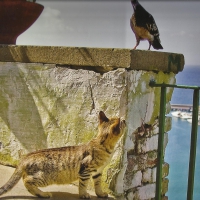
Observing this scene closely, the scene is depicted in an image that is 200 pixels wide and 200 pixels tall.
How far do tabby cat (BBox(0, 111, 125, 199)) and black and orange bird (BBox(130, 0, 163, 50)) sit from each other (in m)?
0.86

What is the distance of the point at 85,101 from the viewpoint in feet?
9.82

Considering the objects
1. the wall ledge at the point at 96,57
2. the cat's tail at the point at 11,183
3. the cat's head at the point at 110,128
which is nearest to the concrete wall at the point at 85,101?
the wall ledge at the point at 96,57

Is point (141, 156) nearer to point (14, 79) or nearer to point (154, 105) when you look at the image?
point (154, 105)

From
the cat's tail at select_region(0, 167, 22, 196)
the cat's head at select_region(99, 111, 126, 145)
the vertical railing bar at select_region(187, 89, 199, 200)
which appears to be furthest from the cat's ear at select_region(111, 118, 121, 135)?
the cat's tail at select_region(0, 167, 22, 196)

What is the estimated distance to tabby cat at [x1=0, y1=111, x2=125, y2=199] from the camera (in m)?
2.72

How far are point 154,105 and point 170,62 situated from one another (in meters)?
0.37

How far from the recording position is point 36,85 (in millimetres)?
3236

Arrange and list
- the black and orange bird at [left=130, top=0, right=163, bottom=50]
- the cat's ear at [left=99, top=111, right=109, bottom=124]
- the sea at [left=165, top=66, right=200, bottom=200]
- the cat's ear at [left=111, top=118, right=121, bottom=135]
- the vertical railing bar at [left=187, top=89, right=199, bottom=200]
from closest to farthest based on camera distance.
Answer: the vertical railing bar at [left=187, top=89, right=199, bottom=200] → the cat's ear at [left=111, top=118, right=121, bottom=135] → the cat's ear at [left=99, top=111, right=109, bottom=124] → the black and orange bird at [left=130, top=0, right=163, bottom=50] → the sea at [left=165, top=66, right=200, bottom=200]

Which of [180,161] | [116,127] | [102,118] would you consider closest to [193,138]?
[116,127]

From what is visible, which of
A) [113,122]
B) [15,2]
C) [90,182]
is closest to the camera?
[113,122]

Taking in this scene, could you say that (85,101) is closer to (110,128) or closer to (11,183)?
(110,128)

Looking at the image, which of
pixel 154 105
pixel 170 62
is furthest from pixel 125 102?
pixel 170 62

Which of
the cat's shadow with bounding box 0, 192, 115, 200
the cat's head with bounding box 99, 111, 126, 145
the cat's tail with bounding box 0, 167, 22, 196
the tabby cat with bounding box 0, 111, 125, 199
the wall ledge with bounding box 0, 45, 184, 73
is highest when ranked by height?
the wall ledge with bounding box 0, 45, 184, 73

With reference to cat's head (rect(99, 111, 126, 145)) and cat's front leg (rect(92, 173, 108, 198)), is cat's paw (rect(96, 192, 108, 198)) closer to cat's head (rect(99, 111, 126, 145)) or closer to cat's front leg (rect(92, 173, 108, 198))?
cat's front leg (rect(92, 173, 108, 198))
